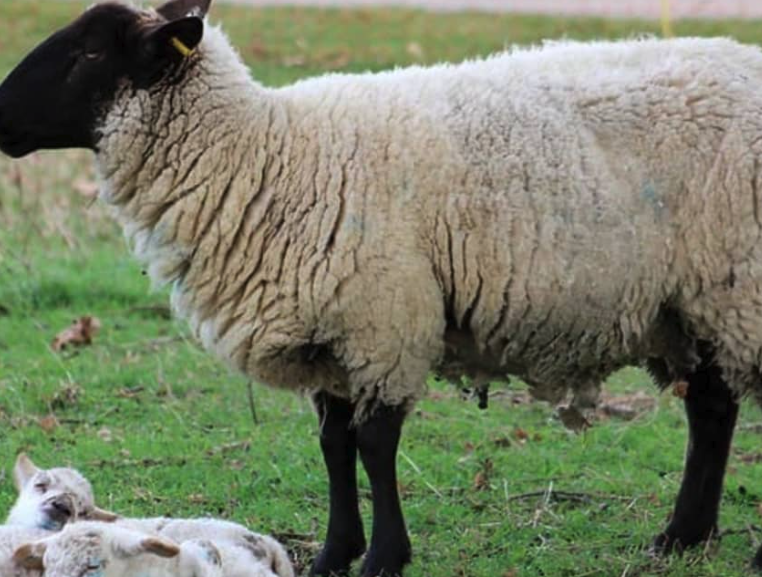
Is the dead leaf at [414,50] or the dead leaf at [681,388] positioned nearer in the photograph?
the dead leaf at [681,388]

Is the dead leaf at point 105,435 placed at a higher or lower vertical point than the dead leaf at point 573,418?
lower

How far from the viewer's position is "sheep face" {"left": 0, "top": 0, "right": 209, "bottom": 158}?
6.23 meters

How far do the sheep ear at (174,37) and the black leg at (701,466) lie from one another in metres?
2.21

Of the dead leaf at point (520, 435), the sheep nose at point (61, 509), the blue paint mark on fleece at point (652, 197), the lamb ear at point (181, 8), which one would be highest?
the lamb ear at point (181, 8)

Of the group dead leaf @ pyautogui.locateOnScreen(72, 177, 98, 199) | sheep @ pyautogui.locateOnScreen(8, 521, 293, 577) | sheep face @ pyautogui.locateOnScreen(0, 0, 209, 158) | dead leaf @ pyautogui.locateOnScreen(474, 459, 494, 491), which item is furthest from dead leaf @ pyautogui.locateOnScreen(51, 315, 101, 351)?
sheep @ pyautogui.locateOnScreen(8, 521, 293, 577)

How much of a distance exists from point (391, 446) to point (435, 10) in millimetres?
13954

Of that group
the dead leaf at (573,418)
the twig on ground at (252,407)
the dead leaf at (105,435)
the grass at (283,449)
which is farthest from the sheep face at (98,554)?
the twig on ground at (252,407)

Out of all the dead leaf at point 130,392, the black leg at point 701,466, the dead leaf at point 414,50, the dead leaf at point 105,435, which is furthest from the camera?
the dead leaf at point 414,50

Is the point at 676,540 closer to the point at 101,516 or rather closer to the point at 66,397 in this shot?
the point at 101,516

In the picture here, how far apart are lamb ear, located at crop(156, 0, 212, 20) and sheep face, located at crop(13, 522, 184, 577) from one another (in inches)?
86.0

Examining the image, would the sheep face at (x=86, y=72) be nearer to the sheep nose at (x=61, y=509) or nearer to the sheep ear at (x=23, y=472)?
the sheep ear at (x=23, y=472)

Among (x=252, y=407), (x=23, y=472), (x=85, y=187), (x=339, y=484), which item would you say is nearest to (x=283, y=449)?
(x=252, y=407)

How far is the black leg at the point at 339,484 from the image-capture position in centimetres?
642

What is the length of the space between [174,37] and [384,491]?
1721mm
